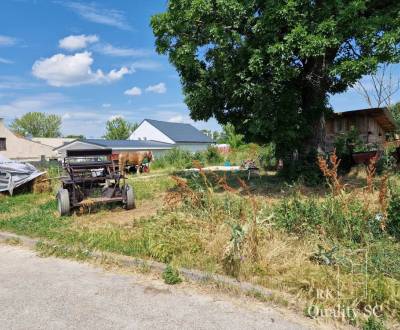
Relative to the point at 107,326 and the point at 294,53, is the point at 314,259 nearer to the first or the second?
the point at 107,326

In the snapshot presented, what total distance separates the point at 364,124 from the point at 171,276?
584 inches

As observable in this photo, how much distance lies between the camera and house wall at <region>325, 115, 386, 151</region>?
15805 millimetres

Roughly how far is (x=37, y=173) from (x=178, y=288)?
32.5 ft

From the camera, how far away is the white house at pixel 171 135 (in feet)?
133

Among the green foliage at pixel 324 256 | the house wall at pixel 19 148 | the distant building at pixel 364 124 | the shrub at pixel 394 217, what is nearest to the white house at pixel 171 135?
the house wall at pixel 19 148

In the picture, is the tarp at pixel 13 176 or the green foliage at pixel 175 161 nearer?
the tarp at pixel 13 176

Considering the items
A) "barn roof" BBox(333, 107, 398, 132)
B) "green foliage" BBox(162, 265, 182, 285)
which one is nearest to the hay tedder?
"green foliage" BBox(162, 265, 182, 285)

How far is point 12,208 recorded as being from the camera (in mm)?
9062

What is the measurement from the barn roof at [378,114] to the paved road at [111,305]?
542 inches

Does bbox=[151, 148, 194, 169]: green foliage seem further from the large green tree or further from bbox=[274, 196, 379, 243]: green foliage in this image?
bbox=[274, 196, 379, 243]: green foliage

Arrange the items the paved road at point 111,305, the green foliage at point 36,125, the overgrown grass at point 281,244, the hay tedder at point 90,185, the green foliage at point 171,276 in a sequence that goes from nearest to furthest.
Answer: the paved road at point 111,305 → the overgrown grass at point 281,244 → the green foliage at point 171,276 → the hay tedder at point 90,185 → the green foliage at point 36,125

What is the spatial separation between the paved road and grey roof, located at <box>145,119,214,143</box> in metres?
35.8

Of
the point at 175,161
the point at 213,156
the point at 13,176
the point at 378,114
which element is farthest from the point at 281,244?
the point at 213,156

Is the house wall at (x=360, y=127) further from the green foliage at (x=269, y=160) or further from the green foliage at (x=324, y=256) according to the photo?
the green foliage at (x=324, y=256)
